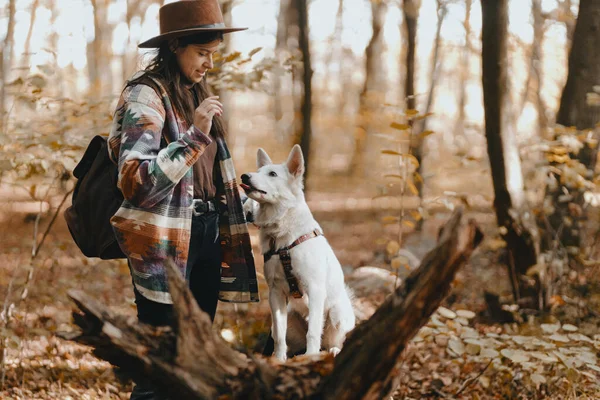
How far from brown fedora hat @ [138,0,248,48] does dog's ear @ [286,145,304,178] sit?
0.85 m

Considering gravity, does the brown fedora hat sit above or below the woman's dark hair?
above

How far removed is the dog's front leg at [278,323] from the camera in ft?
11.4

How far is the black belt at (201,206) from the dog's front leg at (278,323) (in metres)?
0.69

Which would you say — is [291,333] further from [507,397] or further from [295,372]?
[507,397]

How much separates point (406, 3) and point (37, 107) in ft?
31.9

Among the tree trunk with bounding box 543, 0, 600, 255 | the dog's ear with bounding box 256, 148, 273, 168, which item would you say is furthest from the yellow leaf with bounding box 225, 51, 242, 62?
the tree trunk with bounding box 543, 0, 600, 255

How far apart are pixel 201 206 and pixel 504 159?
13.4ft

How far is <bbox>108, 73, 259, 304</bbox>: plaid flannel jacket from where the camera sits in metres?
2.65

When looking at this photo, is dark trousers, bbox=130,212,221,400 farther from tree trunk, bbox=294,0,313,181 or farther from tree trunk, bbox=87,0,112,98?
tree trunk, bbox=87,0,112,98

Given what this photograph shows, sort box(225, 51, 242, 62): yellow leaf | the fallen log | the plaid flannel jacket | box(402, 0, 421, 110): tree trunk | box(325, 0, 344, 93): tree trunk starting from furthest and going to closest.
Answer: box(325, 0, 344, 93): tree trunk, box(402, 0, 421, 110): tree trunk, box(225, 51, 242, 62): yellow leaf, the plaid flannel jacket, the fallen log

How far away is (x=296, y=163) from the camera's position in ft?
11.5

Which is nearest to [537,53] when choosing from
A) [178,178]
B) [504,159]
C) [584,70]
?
[584,70]

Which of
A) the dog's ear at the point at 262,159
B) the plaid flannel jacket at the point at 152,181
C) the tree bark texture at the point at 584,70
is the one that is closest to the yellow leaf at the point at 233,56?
the dog's ear at the point at 262,159

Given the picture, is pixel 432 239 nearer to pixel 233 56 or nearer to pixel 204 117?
pixel 233 56
